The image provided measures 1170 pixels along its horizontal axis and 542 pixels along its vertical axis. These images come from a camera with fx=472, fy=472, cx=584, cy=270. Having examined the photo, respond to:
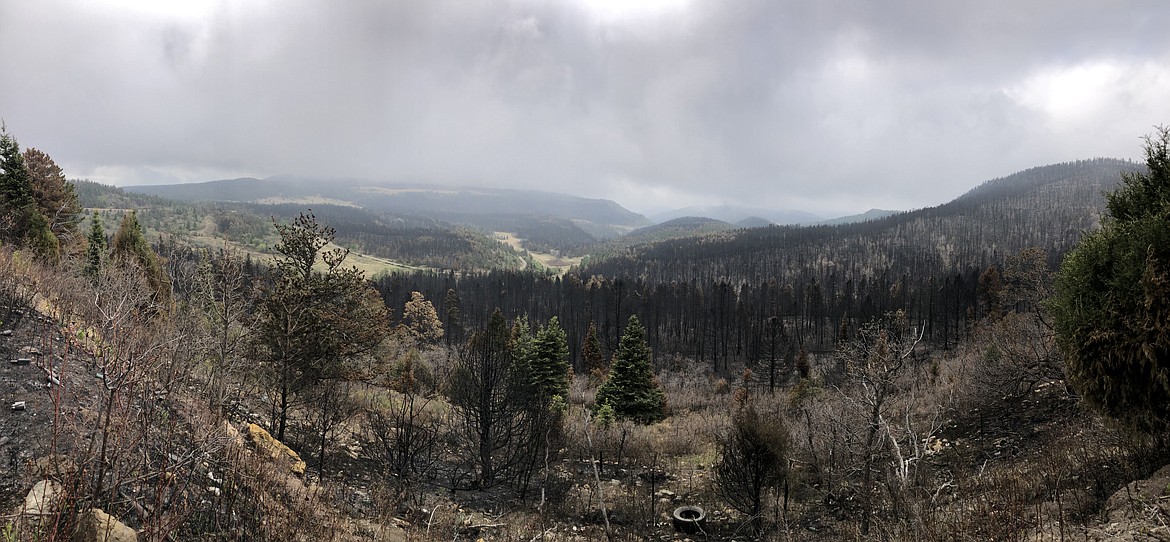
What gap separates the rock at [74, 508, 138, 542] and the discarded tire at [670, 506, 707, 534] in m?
11.0

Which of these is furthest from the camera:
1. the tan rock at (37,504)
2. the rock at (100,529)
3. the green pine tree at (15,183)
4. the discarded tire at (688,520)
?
the green pine tree at (15,183)

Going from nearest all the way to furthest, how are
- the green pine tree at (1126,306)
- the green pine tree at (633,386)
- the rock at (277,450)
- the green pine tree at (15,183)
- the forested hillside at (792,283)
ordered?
the green pine tree at (1126,306), the rock at (277,450), the green pine tree at (15,183), the green pine tree at (633,386), the forested hillside at (792,283)

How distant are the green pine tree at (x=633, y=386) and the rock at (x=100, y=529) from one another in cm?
2432

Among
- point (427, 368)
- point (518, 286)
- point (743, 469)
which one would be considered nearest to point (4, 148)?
point (427, 368)

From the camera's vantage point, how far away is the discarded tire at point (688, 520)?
12.3 metres

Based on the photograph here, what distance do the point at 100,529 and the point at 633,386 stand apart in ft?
83.6

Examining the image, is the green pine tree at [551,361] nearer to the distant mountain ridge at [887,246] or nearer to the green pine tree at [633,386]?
the green pine tree at [633,386]

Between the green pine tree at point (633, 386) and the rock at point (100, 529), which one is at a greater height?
the rock at point (100, 529)

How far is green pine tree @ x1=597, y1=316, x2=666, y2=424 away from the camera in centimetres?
2808

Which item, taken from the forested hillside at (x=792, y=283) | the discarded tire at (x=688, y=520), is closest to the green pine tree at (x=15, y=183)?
the discarded tire at (x=688, y=520)

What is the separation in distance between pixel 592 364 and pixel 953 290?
57337 millimetres

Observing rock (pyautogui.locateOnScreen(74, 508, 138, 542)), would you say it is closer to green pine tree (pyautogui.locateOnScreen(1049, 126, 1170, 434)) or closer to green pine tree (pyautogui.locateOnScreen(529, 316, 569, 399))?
green pine tree (pyautogui.locateOnScreen(1049, 126, 1170, 434))

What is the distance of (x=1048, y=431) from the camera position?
39.8 ft

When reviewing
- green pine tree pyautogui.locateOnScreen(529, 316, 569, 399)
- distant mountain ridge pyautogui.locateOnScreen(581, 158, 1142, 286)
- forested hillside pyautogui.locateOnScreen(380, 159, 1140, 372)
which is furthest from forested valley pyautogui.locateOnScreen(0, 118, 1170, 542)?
distant mountain ridge pyautogui.locateOnScreen(581, 158, 1142, 286)
